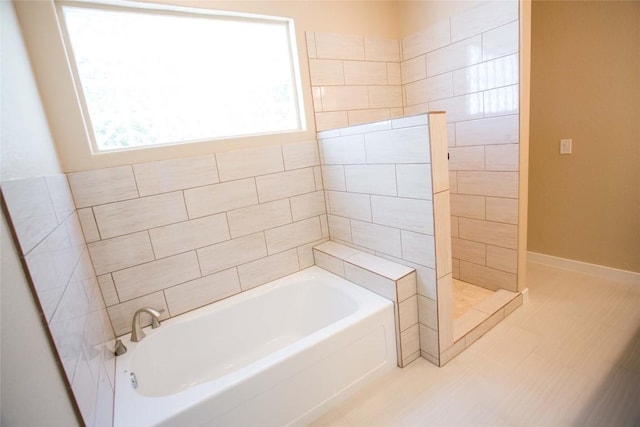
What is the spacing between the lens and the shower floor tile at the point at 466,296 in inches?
86.7

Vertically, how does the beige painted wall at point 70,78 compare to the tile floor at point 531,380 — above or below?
above

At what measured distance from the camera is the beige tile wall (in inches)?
88.2

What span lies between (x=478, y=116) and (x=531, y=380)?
5.53 ft

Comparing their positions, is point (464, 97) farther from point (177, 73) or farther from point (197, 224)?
point (197, 224)

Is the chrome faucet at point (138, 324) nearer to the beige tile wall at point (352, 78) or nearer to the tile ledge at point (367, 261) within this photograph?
the tile ledge at point (367, 261)

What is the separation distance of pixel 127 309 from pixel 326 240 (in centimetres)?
138

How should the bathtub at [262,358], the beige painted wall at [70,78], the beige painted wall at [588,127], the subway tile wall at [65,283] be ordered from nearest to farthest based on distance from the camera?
the subway tile wall at [65,283] → the bathtub at [262,358] → the beige painted wall at [70,78] → the beige painted wall at [588,127]

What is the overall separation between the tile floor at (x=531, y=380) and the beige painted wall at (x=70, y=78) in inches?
65.3

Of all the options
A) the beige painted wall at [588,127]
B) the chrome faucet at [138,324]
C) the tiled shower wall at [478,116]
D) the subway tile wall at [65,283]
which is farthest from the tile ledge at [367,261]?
the beige painted wall at [588,127]

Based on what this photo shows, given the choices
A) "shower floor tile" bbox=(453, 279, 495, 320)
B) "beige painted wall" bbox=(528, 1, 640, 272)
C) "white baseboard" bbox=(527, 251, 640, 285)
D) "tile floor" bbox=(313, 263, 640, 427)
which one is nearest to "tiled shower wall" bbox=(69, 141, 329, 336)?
"tile floor" bbox=(313, 263, 640, 427)

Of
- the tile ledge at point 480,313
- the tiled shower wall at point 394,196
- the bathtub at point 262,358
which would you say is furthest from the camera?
the tile ledge at point 480,313

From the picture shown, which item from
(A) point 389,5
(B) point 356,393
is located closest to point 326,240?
(B) point 356,393

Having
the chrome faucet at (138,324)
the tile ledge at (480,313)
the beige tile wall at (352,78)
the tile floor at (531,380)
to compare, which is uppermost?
the beige tile wall at (352,78)

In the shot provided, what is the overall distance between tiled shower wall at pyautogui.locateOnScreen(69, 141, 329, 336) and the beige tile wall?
34 centimetres
